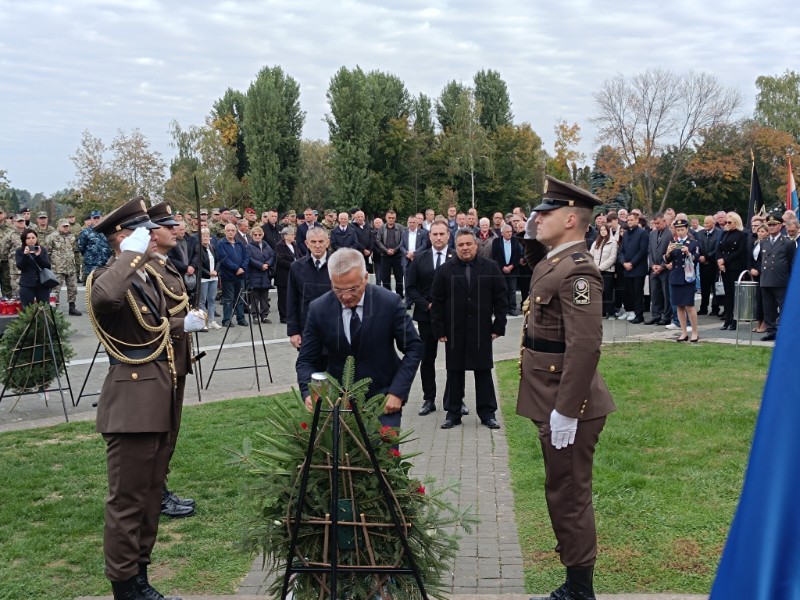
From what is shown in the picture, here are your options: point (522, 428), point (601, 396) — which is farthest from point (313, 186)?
point (601, 396)

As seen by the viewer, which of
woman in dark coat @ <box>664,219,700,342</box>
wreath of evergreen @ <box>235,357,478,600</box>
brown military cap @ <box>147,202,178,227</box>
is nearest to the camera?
wreath of evergreen @ <box>235,357,478,600</box>

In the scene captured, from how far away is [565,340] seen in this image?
15.2 feet

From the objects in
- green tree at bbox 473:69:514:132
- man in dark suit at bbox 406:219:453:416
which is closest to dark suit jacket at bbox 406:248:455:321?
man in dark suit at bbox 406:219:453:416

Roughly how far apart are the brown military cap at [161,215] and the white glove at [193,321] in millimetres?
857

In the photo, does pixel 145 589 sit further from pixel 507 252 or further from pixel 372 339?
pixel 507 252

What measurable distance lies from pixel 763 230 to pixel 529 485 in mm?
10890

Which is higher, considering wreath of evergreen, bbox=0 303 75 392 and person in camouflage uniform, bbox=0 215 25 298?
person in camouflage uniform, bbox=0 215 25 298

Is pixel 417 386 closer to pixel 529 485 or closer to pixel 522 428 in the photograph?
pixel 522 428

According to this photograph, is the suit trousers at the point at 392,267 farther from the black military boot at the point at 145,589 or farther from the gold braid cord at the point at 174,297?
the black military boot at the point at 145,589

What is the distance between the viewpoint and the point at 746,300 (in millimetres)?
14078

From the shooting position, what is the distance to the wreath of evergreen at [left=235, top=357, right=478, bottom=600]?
4105 mm

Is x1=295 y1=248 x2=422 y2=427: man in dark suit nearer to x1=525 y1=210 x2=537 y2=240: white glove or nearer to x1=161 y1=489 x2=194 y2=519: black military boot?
x1=525 y1=210 x2=537 y2=240: white glove

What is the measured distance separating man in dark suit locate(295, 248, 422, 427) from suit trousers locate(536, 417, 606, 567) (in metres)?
1.09

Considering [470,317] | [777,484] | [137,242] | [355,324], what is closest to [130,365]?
[137,242]
